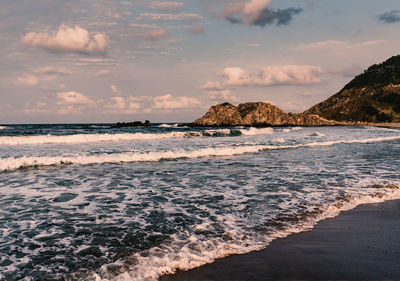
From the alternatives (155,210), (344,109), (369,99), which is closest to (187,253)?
(155,210)

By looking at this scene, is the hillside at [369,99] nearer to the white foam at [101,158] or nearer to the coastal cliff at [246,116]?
the coastal cliff at [246,116]

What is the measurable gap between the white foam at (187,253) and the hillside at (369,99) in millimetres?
150564

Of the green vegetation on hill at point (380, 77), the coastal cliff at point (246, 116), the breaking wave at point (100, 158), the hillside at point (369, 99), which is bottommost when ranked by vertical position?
the breaking wave at point (100, 158)

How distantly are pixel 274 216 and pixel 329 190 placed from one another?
11.9 ft

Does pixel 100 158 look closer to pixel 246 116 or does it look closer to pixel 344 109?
pixel 246 116

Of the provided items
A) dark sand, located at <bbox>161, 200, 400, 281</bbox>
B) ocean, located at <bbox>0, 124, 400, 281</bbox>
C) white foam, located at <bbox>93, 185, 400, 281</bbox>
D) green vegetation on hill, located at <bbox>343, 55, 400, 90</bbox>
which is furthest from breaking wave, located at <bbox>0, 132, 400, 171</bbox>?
green vegetation on hill, located at <bbox>343, 55, 400, 90</bbox>

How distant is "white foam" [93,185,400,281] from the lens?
14.9 ft

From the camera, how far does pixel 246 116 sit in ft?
321

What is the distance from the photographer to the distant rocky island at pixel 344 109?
96.6 metres

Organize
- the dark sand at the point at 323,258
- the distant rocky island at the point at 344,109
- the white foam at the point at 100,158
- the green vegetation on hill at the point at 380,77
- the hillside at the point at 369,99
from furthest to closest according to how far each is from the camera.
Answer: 1. the green vegetation on hill at the point at 380,77
2. the hillside at the point at 369,99
3. the distant rocky island at the point at 344,109
4. the white foam at the point at 100,158
5. the dark sand at the point at 323,258

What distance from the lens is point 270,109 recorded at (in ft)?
334

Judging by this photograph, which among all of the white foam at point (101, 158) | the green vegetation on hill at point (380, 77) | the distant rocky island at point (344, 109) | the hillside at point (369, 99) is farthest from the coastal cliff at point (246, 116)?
the green vegetation on hill at point (380, 77)

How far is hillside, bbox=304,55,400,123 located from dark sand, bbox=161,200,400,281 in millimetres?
149603

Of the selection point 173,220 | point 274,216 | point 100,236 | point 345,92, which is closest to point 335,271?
point 274,216
